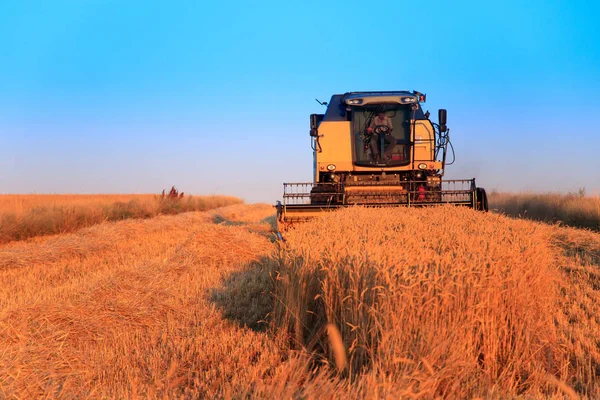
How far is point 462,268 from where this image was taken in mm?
3252

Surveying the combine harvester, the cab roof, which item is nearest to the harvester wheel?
the combine harvester

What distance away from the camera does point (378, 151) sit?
1114 centimetres

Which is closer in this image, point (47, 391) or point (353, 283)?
point (47, 391)

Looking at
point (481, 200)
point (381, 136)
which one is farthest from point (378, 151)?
point (481, 200)

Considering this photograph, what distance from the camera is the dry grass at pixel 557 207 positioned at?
15.3 metres

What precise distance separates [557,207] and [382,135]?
1055 cm

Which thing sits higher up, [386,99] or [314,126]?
[386,99]

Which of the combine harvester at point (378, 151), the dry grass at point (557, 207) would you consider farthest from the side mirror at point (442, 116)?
the dry grass at point (557, 207)

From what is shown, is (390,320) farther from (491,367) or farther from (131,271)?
(131,271)

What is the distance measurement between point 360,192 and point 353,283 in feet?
25.0

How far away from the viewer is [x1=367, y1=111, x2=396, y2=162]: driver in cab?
1111cm

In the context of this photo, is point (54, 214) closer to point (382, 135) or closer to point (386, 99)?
point (382, 135)

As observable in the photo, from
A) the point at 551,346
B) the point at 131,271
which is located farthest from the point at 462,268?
the point at 131,271

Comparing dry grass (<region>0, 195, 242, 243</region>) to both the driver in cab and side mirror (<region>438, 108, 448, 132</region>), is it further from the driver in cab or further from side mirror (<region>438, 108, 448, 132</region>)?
side mirror (<region>438, 108, 448, 132</region>)
